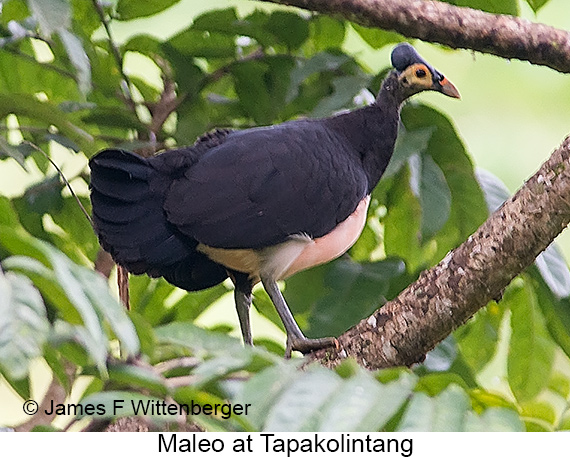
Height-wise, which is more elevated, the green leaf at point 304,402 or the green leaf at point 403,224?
the green leaf at point 304,402

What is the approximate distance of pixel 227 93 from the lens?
7.75ft

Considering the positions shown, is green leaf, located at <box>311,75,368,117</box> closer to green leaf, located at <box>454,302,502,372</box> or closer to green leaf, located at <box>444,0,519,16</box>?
green leaf, located at <box>444,0,519,16</box>

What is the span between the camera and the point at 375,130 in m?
1.98

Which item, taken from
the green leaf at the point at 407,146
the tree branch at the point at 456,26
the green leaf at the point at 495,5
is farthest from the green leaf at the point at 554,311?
the green leaf at the point at 495,5

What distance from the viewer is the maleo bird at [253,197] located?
1645 millimetres

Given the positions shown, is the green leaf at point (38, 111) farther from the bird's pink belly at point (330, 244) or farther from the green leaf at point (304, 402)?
the green leaf at point (304, 402)

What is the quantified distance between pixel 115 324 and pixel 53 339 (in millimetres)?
133

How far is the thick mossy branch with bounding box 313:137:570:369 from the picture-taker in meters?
1.35

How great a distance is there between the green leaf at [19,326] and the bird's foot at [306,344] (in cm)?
88

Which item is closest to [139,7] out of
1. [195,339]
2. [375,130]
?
[375,130]

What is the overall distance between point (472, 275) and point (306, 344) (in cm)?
48
